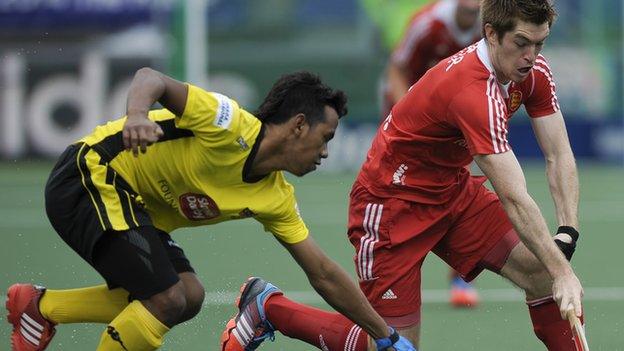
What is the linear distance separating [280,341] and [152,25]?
39.1 feet

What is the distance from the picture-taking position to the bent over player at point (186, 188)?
17.5 feet

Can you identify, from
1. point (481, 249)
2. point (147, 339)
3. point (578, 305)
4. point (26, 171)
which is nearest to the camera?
point (578, 305)

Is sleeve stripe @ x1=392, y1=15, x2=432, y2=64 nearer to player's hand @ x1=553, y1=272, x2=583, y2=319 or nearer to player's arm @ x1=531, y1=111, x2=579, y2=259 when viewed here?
player's arm @ x1=531, y1=111, x2=579, y2=259

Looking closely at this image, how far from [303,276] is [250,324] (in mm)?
3074

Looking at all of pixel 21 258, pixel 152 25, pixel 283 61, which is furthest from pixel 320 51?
pixel 21 258

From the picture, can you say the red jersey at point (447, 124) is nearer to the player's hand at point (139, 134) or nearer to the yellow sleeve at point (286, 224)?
the yellow sleeve at point (286, 224)

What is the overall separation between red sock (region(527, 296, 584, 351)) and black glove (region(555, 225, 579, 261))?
35 cm

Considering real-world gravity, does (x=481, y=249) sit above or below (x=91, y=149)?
below

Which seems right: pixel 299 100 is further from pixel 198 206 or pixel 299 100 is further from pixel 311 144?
pixel 198 206

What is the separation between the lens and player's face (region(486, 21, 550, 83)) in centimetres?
518

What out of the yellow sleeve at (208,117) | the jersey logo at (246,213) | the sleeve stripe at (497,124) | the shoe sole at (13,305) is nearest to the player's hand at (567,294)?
the sleeve stripe at (497,124)

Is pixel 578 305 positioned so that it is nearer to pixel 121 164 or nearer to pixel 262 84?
pixel 121 164

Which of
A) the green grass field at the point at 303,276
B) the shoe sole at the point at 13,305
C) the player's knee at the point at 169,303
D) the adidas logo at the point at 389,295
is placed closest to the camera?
the player's knee at the point at 169,303

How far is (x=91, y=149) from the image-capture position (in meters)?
5.47
